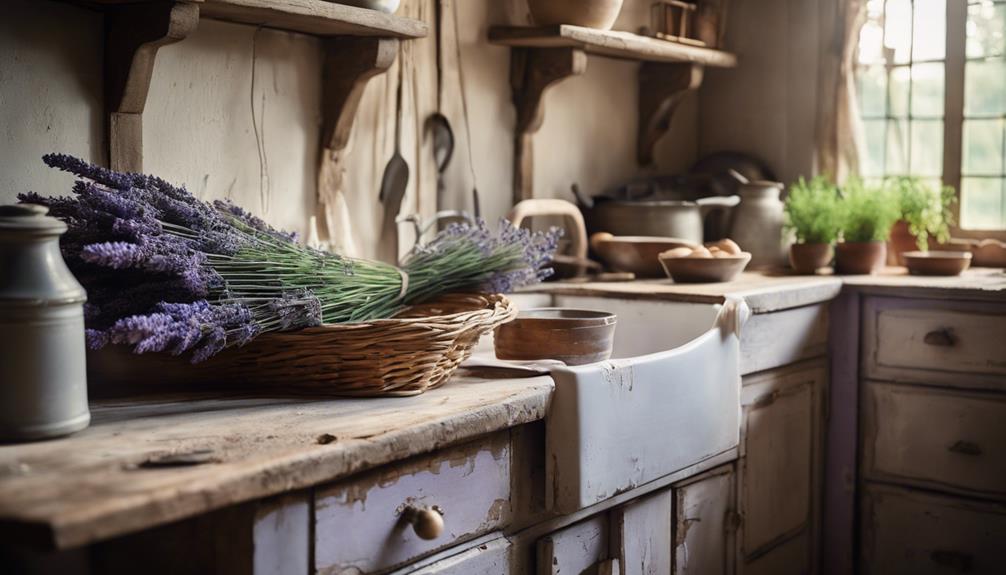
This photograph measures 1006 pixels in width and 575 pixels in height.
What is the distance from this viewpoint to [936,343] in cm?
245

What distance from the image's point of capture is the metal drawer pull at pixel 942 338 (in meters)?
2.43

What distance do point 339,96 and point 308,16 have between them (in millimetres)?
328

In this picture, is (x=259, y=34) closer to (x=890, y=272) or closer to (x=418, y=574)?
(x=418, y=574)

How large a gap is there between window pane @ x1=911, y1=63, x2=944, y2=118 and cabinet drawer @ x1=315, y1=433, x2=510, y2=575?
2.16m

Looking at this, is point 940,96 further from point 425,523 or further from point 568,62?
point 425,523

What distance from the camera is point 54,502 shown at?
0.93m

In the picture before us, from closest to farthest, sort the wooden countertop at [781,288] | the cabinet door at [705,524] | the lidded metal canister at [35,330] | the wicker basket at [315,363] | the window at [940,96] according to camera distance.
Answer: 1. the lidded metal canister at [35,330]
2. the wicker basket at [315,363]
3. the cabinet door at [705,524]
4. the wooden countertop at [781,288]
5. the window at [940,96]

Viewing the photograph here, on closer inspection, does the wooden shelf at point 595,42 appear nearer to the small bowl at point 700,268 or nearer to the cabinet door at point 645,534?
the small bowl at point 700,268

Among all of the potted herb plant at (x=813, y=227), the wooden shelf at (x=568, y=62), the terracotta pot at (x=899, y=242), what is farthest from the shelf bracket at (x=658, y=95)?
the terracotta pot at (x=899, y=242)

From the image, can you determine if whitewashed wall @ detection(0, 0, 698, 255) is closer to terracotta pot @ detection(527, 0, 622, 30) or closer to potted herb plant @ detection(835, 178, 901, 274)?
terracotta pot @ detection(527, 0, 622, 30)

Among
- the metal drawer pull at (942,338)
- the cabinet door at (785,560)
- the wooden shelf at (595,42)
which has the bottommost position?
the cabinet door at (785,560)

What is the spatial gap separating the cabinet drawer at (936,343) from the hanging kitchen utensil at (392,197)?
1179mm

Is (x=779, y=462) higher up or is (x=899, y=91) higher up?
(x=899, y=91)

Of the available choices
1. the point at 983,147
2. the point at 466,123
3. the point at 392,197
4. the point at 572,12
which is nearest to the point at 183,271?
the point at 392,197
